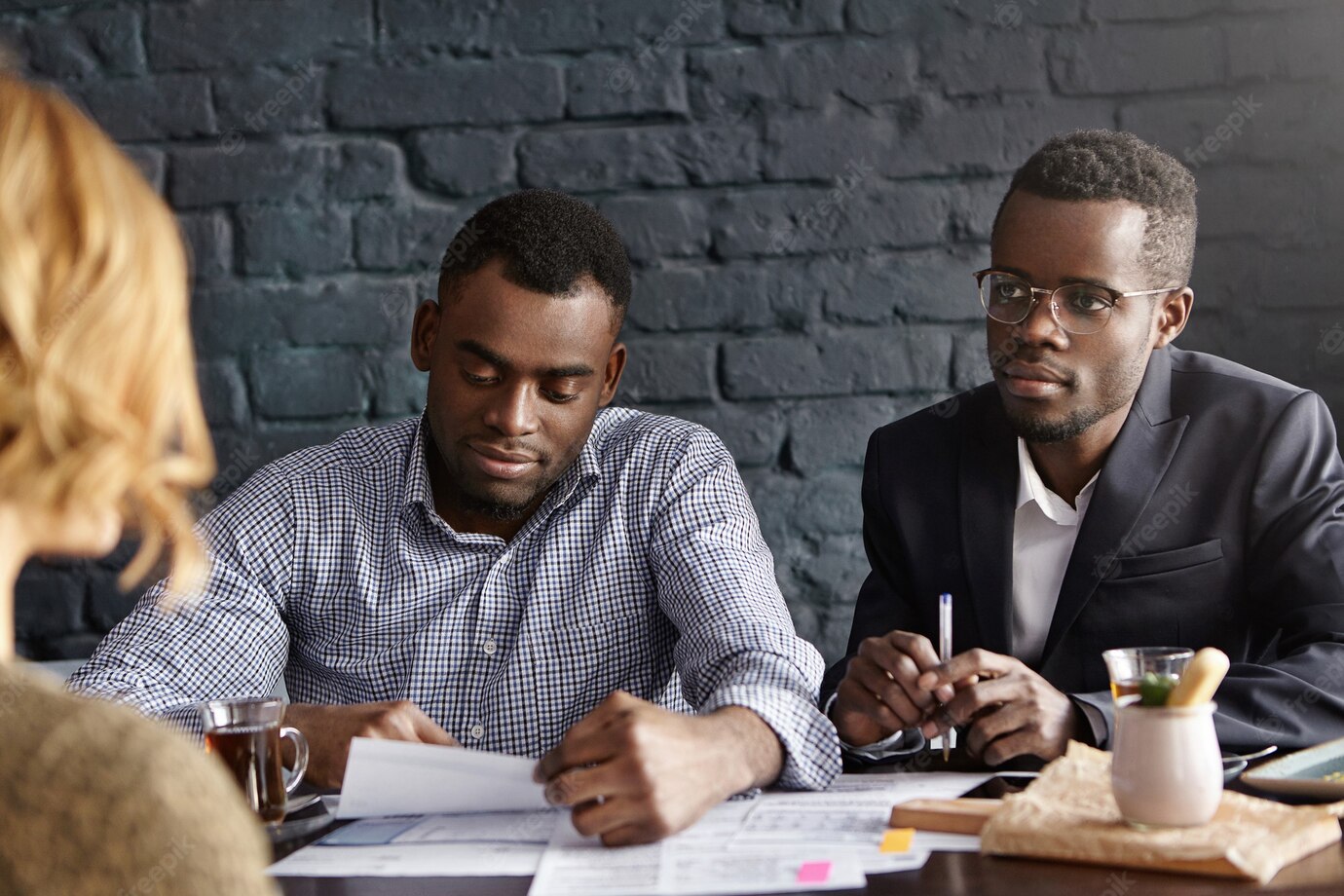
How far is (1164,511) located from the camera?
71.0 inches

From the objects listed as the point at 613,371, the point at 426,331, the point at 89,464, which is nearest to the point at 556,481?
the point at 613,371

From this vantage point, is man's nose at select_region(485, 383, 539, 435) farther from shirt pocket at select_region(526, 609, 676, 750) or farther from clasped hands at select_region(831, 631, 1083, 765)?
clasped hands at select_region(831, 631, 1083, 765)

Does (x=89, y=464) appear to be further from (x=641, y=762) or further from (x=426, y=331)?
(x=426, y=331)

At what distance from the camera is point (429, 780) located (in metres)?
1.27

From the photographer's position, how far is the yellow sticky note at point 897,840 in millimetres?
1112

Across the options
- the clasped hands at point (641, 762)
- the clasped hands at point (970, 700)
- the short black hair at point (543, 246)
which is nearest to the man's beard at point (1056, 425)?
the clasped hands at point (970, 700)

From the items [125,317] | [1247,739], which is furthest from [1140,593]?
[125,317]

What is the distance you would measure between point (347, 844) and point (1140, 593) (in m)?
1.09

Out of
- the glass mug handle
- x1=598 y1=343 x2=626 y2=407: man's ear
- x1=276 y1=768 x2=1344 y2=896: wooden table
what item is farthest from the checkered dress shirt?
x1=276 y1=768 x2=1344 y2=896: wooden table

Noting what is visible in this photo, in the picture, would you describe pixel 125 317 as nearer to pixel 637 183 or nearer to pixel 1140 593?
pixel 1140 593

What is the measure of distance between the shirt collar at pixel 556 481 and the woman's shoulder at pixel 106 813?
1189mm

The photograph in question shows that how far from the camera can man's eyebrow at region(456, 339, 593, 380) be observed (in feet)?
5.80

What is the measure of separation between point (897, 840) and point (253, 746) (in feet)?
2.03

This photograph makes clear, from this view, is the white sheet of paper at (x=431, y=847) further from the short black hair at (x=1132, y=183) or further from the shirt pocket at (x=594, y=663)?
the short black hair at (x=1132, y=183)
